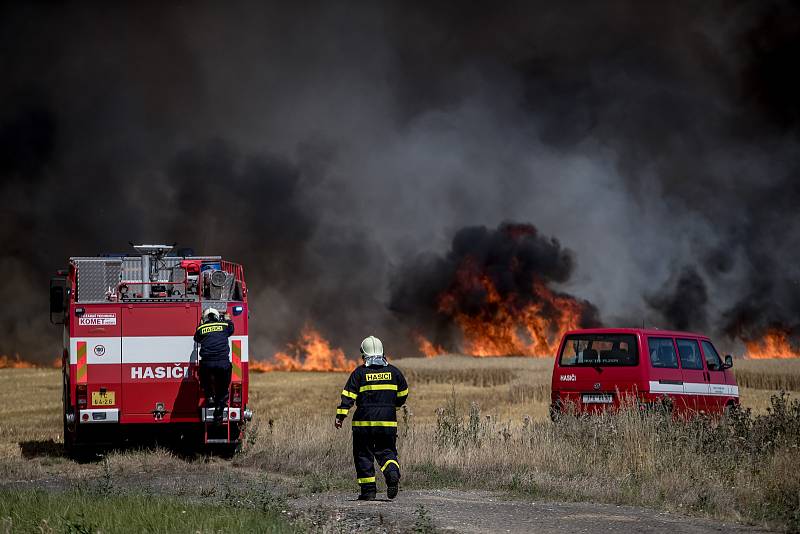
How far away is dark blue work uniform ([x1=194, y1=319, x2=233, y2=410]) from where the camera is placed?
15977mm

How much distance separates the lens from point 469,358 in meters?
72.4

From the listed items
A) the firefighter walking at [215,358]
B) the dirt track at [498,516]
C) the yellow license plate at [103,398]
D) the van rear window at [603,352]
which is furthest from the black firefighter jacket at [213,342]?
the van rear window at [603,352]

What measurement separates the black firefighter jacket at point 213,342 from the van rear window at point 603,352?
5.47 m

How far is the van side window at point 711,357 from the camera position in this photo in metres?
17.7

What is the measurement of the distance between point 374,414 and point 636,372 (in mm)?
5954

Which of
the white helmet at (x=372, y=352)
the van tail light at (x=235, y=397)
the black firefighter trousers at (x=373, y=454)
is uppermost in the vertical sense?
the white helmet at (x=372, y=352)

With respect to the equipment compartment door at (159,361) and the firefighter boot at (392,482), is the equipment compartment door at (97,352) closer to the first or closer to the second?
the equipment compartment door at (159,361)

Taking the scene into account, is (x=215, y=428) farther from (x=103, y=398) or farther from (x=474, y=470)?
(x=474, y=470)

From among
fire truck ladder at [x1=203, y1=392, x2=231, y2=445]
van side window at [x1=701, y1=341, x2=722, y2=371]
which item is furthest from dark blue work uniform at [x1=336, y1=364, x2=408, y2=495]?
van side window at [x1=701, y1=341, x2=722, y2=371]

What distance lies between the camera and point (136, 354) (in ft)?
54.1

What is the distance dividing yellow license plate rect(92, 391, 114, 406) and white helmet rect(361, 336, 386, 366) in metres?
6.08

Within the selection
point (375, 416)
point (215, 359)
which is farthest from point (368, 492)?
point (215, 359)

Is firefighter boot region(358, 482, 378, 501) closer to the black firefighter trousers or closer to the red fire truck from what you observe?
the black firefighter trousers

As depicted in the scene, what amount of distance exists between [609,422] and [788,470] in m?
3.04
